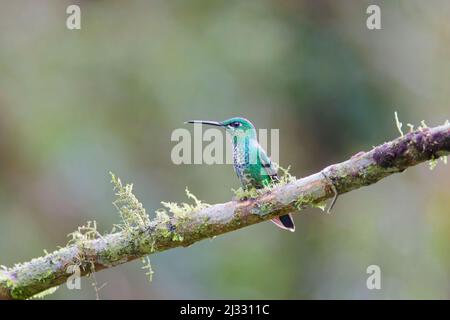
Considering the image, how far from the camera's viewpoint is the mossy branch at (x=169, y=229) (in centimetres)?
387

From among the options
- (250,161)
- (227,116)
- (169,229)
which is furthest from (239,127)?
(227,116)

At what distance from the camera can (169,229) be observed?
4.15 m

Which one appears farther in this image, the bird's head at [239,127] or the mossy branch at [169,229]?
the bird's head at [239,127]

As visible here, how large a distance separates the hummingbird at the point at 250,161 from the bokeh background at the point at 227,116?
5719 millimetres

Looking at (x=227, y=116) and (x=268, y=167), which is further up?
(x=227, y=116)

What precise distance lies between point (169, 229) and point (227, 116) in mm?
7249

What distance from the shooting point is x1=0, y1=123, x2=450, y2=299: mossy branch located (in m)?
3.87

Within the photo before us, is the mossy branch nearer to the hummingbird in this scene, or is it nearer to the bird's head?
the hummingbird

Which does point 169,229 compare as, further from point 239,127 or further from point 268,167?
point 239,127

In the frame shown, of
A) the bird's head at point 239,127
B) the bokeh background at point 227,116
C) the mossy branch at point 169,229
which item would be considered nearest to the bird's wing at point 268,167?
the bird's head at point 239,127

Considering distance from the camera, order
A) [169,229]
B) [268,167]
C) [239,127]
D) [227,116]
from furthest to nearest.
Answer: [227,116], [239,127], [268,167], [169,229]

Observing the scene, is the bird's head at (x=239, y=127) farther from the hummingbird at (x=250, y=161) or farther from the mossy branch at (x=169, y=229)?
the mossy branch at (x=169, y=229)
